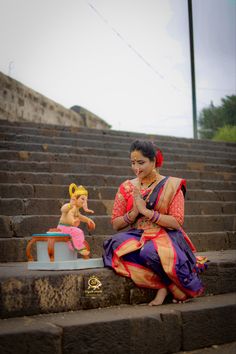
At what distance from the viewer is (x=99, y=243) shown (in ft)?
15.0

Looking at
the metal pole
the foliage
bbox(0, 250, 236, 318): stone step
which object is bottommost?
bbox(0, 250, 236, 318): stone step

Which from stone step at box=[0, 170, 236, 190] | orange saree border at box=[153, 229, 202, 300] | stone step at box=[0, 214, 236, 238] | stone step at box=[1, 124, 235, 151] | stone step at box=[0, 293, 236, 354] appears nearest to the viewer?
stone step at box=[0, 293, 236, 354]

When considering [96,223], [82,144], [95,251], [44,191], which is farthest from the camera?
[82,144]

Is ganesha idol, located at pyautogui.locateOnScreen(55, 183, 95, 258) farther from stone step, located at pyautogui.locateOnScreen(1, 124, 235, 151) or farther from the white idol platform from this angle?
stone step, located at pyautogui.locateOnScreen(1, 124, 235, 151)

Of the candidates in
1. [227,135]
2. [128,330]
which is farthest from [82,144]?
[227,135]

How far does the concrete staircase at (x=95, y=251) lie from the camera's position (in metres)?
2.52

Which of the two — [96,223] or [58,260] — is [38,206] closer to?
[96,223]

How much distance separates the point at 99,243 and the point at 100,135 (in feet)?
16.0

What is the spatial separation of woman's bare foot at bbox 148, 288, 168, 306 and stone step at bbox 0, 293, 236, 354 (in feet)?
0.21

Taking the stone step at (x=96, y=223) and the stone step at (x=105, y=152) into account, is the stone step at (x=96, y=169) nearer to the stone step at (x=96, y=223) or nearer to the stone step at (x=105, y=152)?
the stone step at (x=105, y=152)

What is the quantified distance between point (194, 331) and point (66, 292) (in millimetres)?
900

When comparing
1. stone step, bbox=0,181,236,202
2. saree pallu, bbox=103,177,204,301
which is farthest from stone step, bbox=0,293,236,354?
stone step, bbox=0,181,236,202

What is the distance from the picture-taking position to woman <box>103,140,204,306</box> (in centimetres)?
303

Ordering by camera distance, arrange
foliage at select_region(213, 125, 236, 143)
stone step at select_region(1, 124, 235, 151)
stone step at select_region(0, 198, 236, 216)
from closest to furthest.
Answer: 1. stone step at select_region(0, 198, 236, 216)
2. stone step at select_region(1, 124, 235, 151)
3. foliage at select_region(213, 125, 236, 143)
